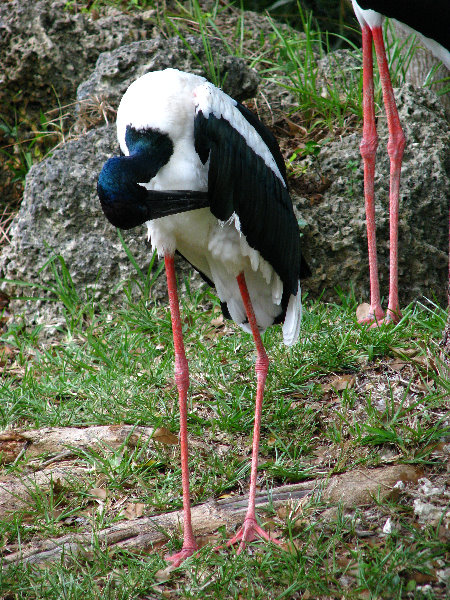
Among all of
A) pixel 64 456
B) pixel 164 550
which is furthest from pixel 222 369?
pixel 164 550

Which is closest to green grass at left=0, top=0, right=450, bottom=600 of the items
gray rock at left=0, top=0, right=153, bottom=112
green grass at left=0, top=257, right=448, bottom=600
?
green grass at left=0, top=257, right=448, bottom=600

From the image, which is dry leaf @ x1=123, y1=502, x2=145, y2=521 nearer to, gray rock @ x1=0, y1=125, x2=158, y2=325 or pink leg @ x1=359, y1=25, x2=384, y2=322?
pink leg @ x1=359, y1=25, x2=384, y2=322

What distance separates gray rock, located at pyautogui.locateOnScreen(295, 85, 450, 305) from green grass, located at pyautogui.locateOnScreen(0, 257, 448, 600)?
0.27 meters

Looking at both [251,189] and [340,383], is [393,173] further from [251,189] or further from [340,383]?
[251,189]

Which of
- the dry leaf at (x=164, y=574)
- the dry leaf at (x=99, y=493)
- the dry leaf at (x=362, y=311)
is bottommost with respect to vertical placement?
the dry leaf at (x=362, y=311)

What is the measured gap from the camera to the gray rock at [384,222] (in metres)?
4.40

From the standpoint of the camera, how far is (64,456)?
10.6ft

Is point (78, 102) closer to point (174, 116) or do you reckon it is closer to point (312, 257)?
point (312, 257)

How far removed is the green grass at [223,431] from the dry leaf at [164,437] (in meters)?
0.03

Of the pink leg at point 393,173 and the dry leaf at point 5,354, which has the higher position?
the pink leg at point 393,173

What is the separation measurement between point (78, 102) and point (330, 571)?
354cm

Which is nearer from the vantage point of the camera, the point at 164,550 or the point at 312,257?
the point at 164,550

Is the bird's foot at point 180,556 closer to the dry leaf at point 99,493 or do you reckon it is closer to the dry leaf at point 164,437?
the dry leaf at point 99,493

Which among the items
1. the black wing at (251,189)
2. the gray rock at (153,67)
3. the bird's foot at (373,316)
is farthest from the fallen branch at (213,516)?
the gray rock at (153,67)
